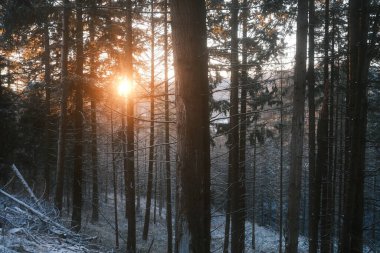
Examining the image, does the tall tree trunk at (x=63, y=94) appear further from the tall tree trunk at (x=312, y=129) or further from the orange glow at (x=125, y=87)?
the tall tree trunk at (x=312, y=129)

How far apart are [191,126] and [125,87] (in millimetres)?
9344

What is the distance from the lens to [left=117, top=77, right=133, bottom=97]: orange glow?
41.5ft

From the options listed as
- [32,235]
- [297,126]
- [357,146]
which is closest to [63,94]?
[32,235]

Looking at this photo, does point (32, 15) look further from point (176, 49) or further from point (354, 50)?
point (354, 50)

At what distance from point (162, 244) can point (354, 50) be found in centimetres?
1707

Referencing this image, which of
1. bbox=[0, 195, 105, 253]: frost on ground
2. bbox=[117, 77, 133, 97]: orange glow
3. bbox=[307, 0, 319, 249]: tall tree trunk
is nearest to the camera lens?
bbox=[0, 195, 105, 253]: frost on ground

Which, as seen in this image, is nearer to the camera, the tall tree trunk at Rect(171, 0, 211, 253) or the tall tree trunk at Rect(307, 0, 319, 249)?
the tall tree trunk at Rect(171, 0, 211, 253)

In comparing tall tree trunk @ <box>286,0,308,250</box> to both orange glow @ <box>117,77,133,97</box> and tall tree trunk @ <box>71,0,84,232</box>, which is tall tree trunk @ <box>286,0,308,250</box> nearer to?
orange glow @ <box>117,77,133,97</box>

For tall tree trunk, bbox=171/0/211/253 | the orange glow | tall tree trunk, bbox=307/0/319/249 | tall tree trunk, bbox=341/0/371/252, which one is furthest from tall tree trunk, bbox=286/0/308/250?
the orange glow

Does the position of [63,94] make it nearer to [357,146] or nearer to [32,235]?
[32,235]

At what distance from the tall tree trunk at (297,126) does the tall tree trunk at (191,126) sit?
196 inches

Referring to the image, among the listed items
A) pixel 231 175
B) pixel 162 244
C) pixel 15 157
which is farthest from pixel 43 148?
pixel 231 175

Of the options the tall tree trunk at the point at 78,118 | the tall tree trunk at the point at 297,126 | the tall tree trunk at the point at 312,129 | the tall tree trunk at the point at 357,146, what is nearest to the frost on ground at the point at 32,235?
the tall tree trunk at the point at 297,126

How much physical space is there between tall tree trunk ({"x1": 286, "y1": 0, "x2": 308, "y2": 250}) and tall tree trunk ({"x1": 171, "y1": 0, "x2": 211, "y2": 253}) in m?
4.97
